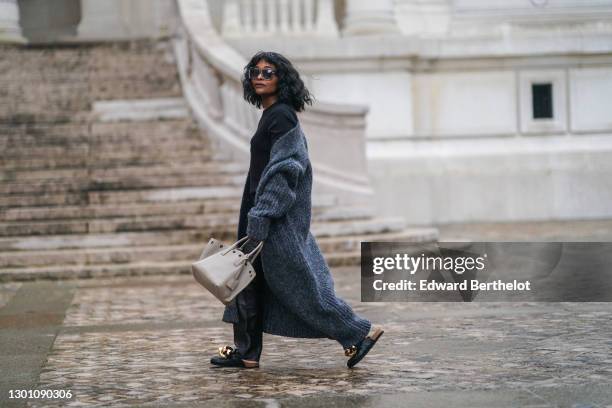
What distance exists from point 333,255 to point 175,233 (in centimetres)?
159

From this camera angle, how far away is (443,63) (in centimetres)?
1841

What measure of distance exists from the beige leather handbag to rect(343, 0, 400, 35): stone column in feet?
38.9

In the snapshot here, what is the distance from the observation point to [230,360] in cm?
716

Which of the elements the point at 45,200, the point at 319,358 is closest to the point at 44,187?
the point at 45,200

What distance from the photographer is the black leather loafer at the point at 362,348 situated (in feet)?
22.7

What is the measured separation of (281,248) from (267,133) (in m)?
0.61

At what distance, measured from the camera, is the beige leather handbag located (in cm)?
665

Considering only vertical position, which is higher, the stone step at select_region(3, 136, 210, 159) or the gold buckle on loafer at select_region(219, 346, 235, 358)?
the stone step at select_region(3, 136, 210, 159)

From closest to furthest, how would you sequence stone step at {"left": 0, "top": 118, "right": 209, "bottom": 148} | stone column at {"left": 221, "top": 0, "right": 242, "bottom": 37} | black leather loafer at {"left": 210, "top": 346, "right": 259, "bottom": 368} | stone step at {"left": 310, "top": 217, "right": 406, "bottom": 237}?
black leather loafer at {"left": 210, "top": 346, "right": 259, "bottom": 368}
stone step at {"left": 310, "top": 217, "right": 406, "bottom": 237}
stone step at {"left": 0, "top": 118, "right": 209, "bottom": 148}
stone column at {"left": 221, "top": 0, "right": 242, "bottom": 37}

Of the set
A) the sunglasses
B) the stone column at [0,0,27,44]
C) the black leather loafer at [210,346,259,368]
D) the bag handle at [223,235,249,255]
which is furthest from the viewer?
the stone column at [0,0,27,44]

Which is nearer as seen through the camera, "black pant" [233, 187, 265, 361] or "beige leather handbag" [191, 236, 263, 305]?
"beige leather handbag" [191, 236, 263, 305]

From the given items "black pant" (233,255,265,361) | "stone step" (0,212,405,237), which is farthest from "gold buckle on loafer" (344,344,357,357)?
"stone step" (0,212,405,237)

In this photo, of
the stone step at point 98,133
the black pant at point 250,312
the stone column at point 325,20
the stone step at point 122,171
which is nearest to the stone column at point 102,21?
the stone column at point 325,20

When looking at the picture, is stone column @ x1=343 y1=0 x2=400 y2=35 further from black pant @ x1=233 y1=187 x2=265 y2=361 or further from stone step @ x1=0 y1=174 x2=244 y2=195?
black pant @ x1=233 y1=187 x2=265 y2=361
